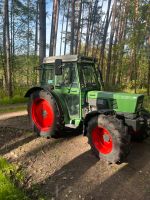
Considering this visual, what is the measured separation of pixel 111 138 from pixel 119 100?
0.99m

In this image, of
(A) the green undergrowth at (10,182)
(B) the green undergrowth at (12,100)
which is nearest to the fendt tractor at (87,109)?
(A) the green undergrowth at (10,182)

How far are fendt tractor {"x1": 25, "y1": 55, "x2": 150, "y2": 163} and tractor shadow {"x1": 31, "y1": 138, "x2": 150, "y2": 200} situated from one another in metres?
0.28

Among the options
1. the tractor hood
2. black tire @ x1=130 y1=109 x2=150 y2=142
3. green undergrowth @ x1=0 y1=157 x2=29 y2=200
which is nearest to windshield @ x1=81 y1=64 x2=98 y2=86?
the tractor hood

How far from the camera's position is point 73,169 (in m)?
5.08

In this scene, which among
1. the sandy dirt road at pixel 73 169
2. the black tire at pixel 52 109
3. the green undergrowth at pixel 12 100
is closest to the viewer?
the sandy dirt road at pixel 73 169

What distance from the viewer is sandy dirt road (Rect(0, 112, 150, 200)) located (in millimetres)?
4305

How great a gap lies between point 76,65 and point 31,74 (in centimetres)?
1023

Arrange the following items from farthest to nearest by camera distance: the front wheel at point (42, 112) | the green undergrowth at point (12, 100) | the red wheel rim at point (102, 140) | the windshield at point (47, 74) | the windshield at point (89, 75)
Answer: the green undergrowth at point (12, 100), the windshield at point (47, 74), the front wheel at point (42, 112), the windshield at point (89, 75), the red wheel rim at point (102, 140)

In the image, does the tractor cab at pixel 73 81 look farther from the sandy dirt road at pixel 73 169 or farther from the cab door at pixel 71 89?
the sandy dirt road at pixel 73 169

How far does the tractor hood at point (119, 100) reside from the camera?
538cm

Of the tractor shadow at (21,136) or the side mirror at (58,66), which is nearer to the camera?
the side mirror at (58,66)

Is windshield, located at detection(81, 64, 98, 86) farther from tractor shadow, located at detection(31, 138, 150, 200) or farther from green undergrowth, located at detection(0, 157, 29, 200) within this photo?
green undergrowth, located at detection(0, 157, 29, 200)

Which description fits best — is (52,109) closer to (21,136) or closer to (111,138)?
(21,136)

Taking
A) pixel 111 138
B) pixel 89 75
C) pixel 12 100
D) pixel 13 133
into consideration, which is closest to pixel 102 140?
pixel 111 138
